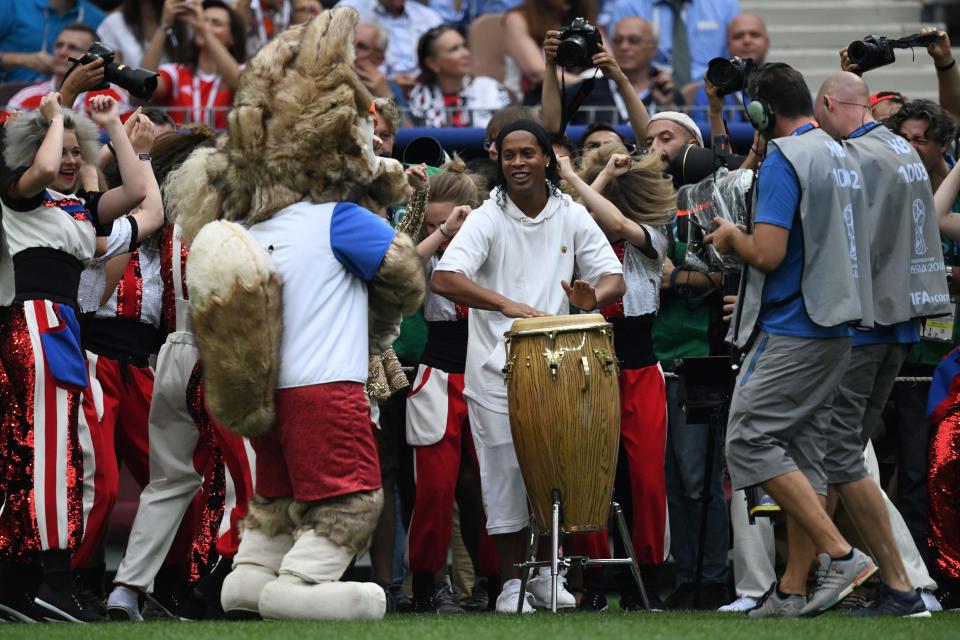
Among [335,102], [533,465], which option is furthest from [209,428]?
[335,102]

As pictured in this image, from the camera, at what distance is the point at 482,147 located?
9.16 metres

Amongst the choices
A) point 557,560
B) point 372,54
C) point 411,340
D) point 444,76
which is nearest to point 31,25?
point 372,54

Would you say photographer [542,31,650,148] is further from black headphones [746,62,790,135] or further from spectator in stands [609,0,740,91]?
spectator in stands [609,0,740,91]

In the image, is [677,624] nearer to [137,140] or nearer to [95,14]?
[137,140]

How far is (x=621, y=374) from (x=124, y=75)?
264 centimetres

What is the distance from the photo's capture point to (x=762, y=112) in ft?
21.6

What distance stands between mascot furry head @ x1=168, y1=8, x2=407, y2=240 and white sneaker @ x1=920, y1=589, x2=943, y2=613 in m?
3.13

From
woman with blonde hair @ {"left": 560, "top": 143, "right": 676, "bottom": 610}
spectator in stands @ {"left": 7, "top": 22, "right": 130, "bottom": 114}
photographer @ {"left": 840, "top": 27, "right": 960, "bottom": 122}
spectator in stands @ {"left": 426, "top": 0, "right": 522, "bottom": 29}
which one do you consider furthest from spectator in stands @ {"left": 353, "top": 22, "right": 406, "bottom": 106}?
photographer @ {"left": 840, "top": 27, "right": 960, "bottom": 122}

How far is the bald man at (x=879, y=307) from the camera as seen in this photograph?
254 inches

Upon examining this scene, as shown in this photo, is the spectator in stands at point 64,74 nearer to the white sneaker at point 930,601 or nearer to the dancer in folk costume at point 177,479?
the dancer in folk costume at point 177,479

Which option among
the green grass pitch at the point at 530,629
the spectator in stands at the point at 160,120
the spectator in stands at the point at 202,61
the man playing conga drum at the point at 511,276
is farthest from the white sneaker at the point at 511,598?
the spectator in stands at the point at 202,61

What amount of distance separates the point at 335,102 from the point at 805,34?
8.58 m

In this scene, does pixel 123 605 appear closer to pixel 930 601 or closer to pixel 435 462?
pixel 435 462

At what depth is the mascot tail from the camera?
570 cm
